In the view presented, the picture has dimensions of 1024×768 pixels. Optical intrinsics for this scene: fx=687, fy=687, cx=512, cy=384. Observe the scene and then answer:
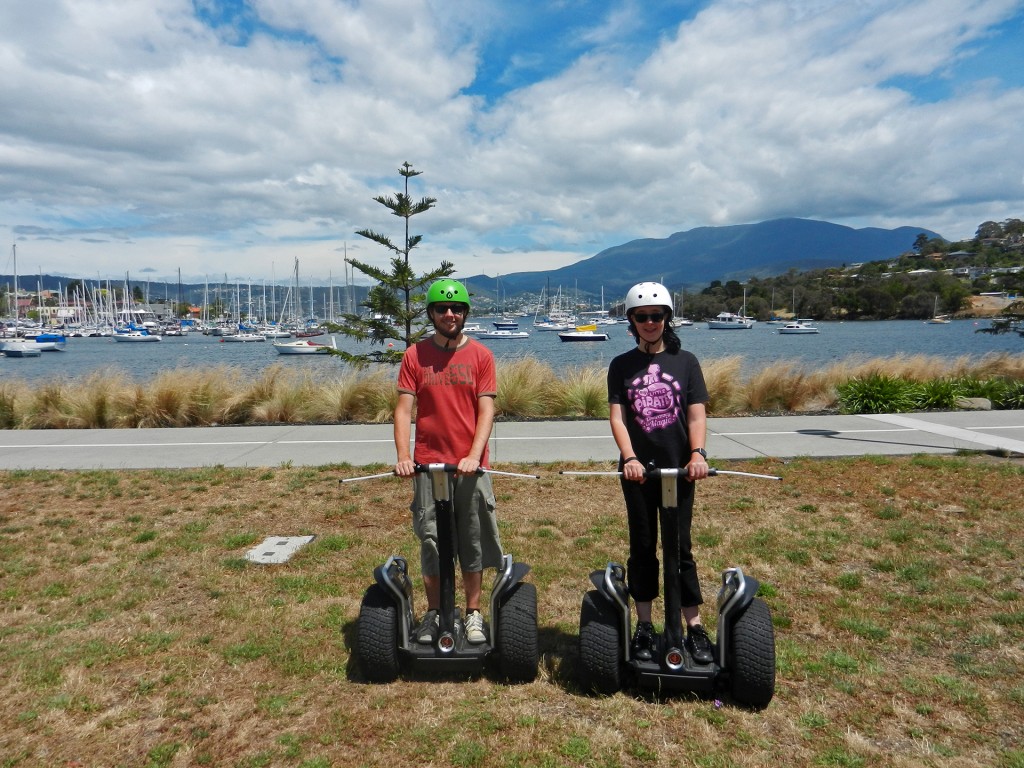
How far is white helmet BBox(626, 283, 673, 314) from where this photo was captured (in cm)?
317

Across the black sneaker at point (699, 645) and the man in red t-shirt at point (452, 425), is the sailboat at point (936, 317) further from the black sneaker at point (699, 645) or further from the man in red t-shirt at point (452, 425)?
the man in red t-shirt at point (452, 425)

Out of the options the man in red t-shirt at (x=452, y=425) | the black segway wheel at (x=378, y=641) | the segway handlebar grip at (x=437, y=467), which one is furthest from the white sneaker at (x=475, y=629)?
the segway handlebar grip at (x=437, y=467)

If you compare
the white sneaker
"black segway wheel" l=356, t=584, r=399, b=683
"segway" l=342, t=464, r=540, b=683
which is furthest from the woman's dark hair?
"black segway wheel" l=356, t=584, r=399, b=683

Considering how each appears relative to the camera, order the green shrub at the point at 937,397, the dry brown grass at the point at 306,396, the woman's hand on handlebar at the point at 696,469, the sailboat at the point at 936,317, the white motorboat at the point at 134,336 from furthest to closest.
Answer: the white motorboat at the point at 134,336
the sailboat at the point at 936,317
the green shrub at the point at 937,397
the dry brown grass at the point at 306,396
the woman's hand on handlebar at the point at 696,469

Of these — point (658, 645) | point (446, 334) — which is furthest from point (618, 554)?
point (446, 334)

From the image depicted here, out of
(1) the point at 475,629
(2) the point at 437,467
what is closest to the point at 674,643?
(1) the point at 475,629

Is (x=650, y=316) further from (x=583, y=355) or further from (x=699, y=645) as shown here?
(x=583, y=355)

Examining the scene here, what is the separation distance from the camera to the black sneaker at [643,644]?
322 centimetres

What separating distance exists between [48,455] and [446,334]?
821cm

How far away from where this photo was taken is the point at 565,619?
4.13 metres

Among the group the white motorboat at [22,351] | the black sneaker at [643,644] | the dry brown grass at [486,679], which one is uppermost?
the white motorboat at [22,351]

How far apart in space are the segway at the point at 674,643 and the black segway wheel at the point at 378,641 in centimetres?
92

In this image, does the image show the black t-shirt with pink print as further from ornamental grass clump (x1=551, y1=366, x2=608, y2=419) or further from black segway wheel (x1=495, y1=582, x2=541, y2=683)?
ornamental grass clump (x1=551, y1=366, x2=608, y2=419)

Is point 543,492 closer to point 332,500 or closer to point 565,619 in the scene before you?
point 332,500
